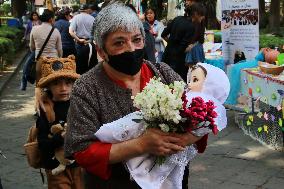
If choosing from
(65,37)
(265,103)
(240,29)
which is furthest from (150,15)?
(265,103)

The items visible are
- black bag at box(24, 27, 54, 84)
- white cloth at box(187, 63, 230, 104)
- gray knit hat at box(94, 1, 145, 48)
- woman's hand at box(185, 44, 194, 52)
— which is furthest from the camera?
woman's hand at box(185, 44, 194, 52)

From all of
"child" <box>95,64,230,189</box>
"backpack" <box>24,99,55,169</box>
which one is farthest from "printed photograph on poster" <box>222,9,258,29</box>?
"child" <box>95,64,230,189</box>

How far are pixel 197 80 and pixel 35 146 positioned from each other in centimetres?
140

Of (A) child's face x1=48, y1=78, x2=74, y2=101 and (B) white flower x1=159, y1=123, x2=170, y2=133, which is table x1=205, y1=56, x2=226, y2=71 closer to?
(A) child's face x1=48, y1=78, x2=74, y2=101

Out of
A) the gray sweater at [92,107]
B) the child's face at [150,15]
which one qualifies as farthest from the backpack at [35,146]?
the child's face at [150,15]

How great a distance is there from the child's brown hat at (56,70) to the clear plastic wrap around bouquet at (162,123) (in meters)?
1.56

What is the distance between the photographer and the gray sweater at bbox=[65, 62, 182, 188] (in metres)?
2.04

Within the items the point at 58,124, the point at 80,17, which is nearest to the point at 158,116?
the point at 58,124

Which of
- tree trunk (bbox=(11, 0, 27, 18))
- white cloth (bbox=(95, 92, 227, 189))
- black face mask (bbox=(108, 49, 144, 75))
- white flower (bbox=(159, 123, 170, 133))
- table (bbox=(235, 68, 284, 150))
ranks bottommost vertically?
table (bbox=(235, 68, 284, 150))

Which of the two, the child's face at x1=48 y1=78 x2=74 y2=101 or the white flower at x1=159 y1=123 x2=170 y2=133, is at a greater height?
the white flower at x1=159 y1=123 x2=170 y2=133

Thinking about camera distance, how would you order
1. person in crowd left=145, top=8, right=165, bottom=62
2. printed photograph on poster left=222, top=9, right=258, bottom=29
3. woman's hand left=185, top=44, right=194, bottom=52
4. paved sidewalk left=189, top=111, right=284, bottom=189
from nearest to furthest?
1. paved sidewalk left=189, top=111, right=284, bottom=189
2. printed photograph on poster left=222, top=9, right=258, bottom=29
3. woman's hand left=185, top=44, right=194, bottom=52
4. person in crowd left=145, top=8, right=165, bottom=62

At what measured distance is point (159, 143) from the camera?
6.35ft

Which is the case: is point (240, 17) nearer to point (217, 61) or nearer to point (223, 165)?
point (217, 61)

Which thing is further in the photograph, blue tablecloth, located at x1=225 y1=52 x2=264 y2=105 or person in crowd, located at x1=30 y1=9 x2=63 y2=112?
person in crowd, located at x1=30 y1=9 x2=63 y2=112
